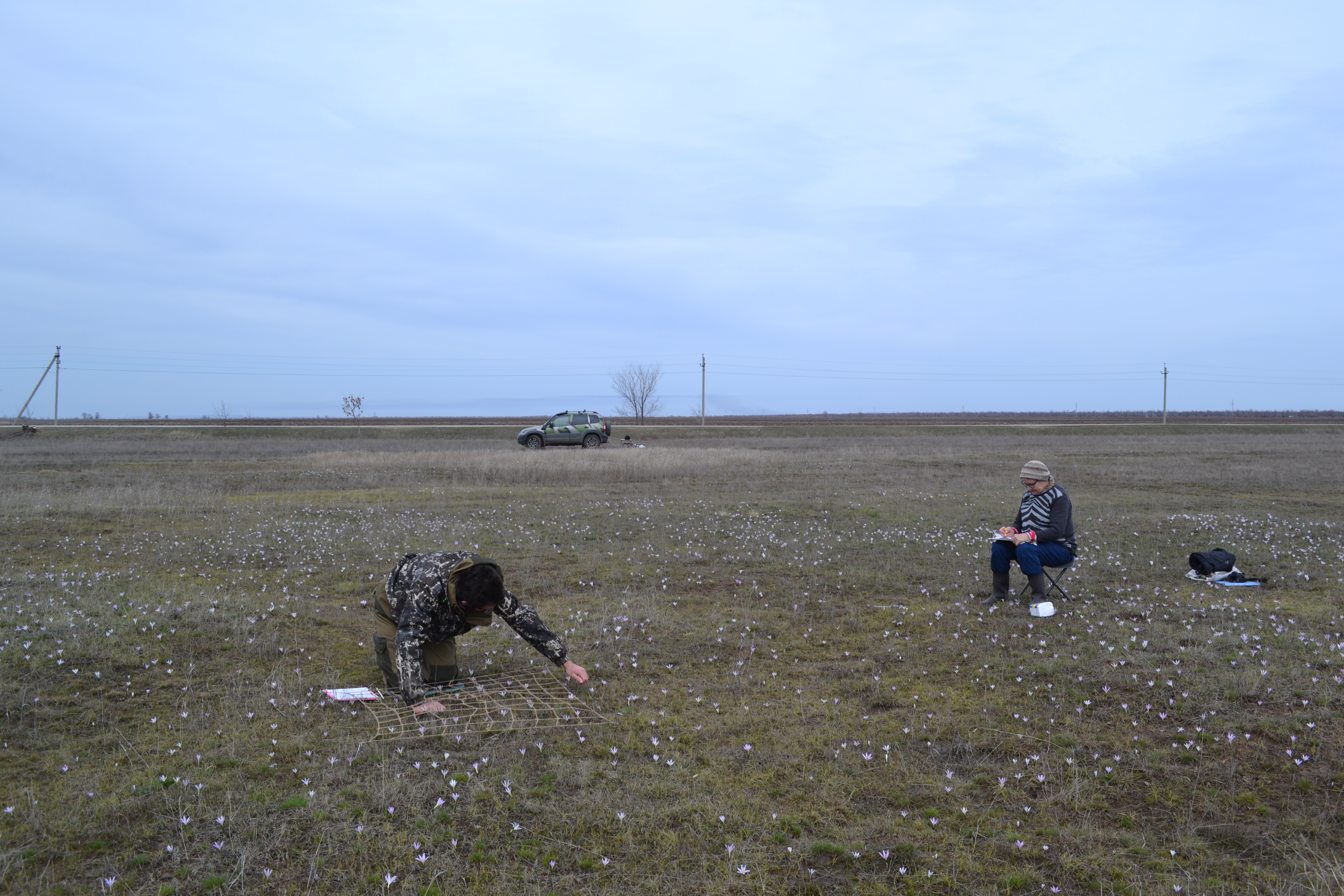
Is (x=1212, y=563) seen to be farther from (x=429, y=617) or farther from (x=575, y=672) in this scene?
(x=429, y=617)

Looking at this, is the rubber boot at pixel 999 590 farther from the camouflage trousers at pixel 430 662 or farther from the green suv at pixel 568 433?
the green suv at pixel 568 433

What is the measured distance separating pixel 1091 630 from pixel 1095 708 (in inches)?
88.3

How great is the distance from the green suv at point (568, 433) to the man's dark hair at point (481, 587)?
1431 inches

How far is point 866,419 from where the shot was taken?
87625 millimetres

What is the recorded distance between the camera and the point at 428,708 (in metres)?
6.52

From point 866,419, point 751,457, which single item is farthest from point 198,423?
point 866,419

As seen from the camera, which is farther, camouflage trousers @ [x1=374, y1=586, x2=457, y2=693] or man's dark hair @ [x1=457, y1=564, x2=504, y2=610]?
camouflage trousers @ [x1=374, y1=586, x2=457, y2=693]

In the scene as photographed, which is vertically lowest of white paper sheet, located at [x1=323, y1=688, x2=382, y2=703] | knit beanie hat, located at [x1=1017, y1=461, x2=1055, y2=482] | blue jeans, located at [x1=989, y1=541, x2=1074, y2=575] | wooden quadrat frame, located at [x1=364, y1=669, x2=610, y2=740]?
wooden quadrat frame, located at [x1=364, y1=669, x2=610, y2=740]

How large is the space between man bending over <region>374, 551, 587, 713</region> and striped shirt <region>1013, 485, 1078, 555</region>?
5.75m

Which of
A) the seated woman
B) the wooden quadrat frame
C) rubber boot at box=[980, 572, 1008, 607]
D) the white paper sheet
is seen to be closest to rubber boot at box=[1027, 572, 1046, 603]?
the seated woman

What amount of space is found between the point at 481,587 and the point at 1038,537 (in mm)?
6542

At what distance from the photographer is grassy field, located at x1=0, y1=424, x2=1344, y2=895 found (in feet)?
14.9

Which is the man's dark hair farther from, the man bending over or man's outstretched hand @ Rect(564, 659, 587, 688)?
man's outstretched hand @ Rect(564, 659, 587, 688)

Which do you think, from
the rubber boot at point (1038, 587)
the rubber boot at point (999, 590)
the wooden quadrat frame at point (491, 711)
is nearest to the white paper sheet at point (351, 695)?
the wooden quadrat frame at point (491, 711)
